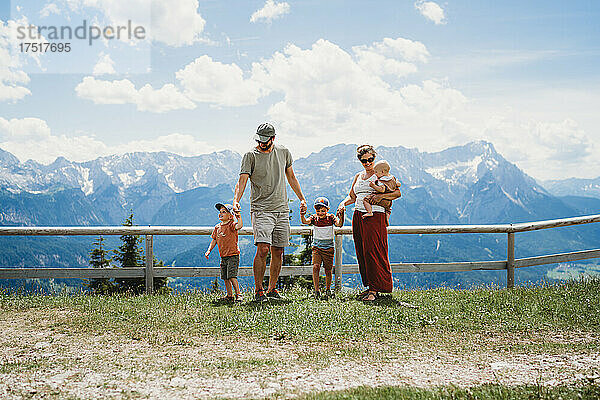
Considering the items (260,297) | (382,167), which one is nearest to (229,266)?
(260,297)

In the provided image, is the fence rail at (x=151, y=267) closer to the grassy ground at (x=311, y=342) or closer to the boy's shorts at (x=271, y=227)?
the grassy ground at (x=311, y=342)

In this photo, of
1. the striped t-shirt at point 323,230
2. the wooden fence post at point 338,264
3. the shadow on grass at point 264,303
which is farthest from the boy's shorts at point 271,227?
the wooden fence post at point 338,264

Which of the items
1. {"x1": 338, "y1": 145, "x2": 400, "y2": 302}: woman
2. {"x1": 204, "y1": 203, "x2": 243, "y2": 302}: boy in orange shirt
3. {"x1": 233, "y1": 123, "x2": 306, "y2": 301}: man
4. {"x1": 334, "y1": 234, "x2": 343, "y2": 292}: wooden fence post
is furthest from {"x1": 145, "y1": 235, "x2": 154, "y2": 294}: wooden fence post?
{"x1": 338, "y1": 145, "x2": 400, "y2": 302}: woman

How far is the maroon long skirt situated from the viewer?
7898 millimetres

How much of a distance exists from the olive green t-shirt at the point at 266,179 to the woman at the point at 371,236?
39.6 inches

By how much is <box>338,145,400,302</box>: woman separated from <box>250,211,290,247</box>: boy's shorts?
0.98 metres

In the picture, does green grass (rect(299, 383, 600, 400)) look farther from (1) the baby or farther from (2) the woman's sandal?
(1) the baby

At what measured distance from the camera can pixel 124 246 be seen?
2514 centimetres

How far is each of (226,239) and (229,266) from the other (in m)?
0.40

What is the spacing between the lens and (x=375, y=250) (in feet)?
26.0

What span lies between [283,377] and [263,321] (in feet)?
6.44

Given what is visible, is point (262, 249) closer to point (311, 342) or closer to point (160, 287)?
point (311, 342)

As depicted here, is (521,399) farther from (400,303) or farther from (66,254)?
(66,254)

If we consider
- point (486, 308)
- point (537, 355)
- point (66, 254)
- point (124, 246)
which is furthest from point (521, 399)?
point (66, 254)
